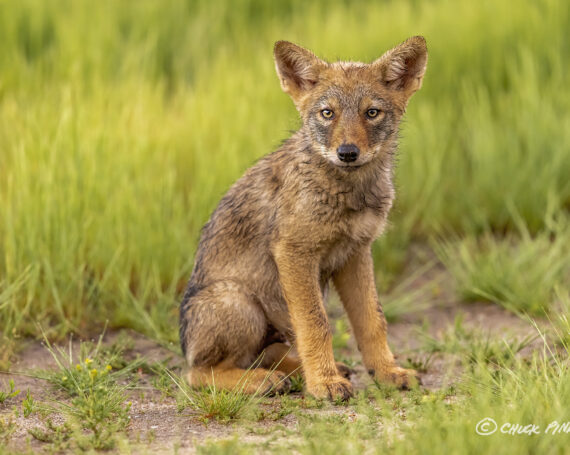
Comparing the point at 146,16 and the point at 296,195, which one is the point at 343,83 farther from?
the point at 146,16

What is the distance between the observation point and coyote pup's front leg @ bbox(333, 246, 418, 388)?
4.78 m

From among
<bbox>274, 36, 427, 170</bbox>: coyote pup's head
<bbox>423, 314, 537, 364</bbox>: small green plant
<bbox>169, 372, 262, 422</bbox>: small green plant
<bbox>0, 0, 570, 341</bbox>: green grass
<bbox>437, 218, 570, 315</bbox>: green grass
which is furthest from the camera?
<bbox>437, 218, 570, 315</bbox>: green grass

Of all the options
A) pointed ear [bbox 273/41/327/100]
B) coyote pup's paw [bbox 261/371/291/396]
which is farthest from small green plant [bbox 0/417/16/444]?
pointed ear [bbox 273/41/327/100]

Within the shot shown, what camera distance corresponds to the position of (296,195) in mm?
4590

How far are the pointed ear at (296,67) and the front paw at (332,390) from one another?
163 cm

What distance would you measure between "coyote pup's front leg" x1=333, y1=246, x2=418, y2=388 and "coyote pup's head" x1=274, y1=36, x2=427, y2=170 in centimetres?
67

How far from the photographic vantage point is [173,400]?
179 inches

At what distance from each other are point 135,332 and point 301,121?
1932 millimetres

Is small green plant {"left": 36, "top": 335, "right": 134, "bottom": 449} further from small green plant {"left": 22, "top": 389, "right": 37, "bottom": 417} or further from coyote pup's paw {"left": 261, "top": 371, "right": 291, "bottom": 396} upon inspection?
coyote pup's paw {"left": 261, "top": 371, "right": 291, "bottom": 396}

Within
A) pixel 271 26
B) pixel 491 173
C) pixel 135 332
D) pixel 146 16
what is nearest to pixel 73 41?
pixel 146 16

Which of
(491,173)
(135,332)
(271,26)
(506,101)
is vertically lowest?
(135,332)

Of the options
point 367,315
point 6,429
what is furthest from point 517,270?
point 6,429

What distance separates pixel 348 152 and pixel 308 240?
56cm

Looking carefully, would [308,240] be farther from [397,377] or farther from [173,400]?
[173,400]
